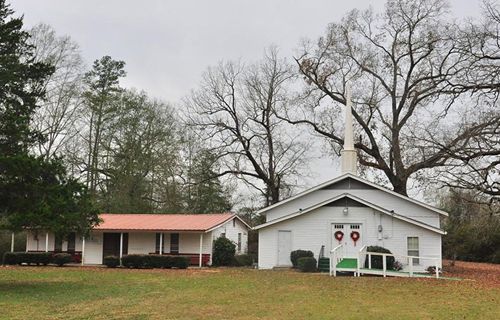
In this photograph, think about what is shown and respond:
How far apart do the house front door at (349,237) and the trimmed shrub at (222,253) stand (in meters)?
8.01

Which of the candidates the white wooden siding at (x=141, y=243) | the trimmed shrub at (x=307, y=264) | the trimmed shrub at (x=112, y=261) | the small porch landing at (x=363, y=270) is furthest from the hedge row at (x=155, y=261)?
the small porch landing at (x=363, y=270)

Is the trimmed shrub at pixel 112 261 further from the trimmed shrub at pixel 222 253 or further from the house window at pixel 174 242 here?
the trimmed shrub at pixel 222 253

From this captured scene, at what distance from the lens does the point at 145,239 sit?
37.6 m

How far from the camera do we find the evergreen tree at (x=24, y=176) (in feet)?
62.8

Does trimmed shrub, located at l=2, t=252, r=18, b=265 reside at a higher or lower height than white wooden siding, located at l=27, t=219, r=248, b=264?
lower

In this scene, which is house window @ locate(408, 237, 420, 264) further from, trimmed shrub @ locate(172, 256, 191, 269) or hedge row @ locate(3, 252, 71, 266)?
hedge row @ locate(3, 252, 71, 266)

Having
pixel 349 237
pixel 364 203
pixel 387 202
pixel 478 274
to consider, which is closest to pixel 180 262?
pixel 349 237

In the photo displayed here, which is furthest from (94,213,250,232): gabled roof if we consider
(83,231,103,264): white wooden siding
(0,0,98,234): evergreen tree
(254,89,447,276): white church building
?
(0,0,98,234): evergreen tree

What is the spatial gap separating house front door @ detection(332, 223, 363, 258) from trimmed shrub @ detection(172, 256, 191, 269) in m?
8.78

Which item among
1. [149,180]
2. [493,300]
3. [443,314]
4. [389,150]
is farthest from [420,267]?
[149,180]

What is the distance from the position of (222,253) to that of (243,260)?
1730mm

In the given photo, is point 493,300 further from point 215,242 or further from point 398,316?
point 215,242

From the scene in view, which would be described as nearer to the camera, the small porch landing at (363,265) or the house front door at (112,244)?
the small porch landing at (363,265)

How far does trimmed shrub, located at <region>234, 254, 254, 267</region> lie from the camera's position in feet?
120
